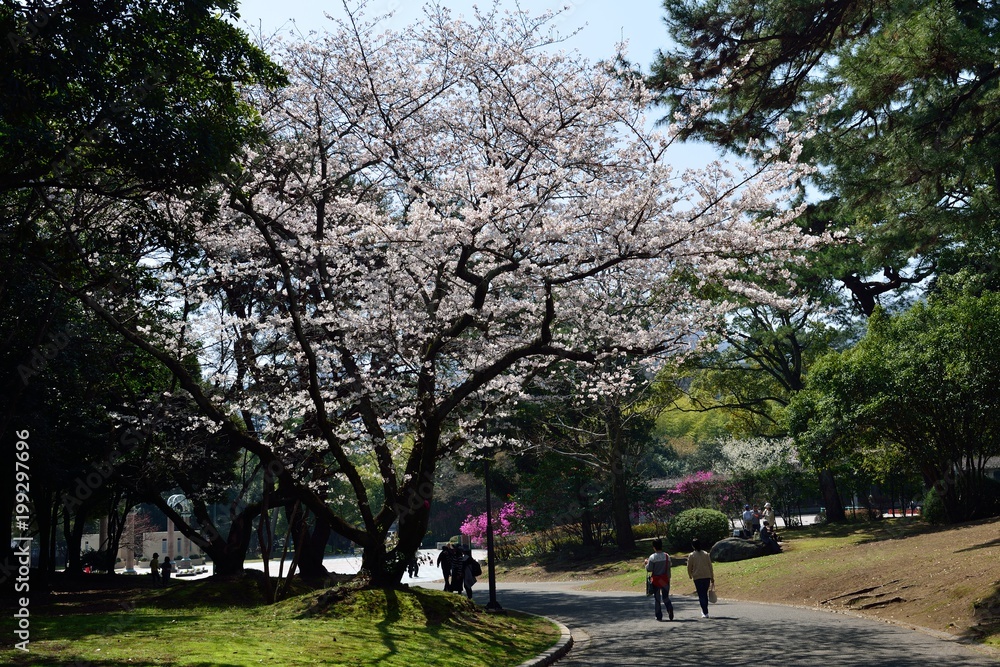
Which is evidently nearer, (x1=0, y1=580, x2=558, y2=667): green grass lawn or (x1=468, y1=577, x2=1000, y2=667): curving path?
(x1=0, y1=580, x2=558, y2=667): green grass lawn

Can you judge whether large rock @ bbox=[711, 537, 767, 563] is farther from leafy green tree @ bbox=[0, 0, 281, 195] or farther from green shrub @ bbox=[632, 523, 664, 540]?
leafy green tree @ bbox=[0, 0, 281, 195]

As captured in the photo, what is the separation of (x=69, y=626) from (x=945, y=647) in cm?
1433

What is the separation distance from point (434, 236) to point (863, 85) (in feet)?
27.4

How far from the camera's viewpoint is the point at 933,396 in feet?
77.5

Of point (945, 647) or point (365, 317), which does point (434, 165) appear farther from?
point (945, 647)

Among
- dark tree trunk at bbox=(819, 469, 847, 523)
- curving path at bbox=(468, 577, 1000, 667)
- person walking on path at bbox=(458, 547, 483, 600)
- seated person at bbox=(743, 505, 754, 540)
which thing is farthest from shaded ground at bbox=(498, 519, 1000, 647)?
person walking on path at bbox=(458, 547, 483, 600)

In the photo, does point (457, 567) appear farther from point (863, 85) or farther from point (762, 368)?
point (762, 368)

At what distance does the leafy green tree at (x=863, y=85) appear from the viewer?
1346 centimetres

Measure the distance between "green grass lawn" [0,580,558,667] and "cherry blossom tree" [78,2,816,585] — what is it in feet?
4.28

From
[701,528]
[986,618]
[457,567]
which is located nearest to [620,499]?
[701,528]

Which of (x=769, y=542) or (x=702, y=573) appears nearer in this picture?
(x=702, y=573)

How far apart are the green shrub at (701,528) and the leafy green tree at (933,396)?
18.0ft

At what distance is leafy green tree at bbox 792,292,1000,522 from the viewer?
74.7ft

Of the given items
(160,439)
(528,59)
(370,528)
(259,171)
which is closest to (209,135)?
(259,171)
